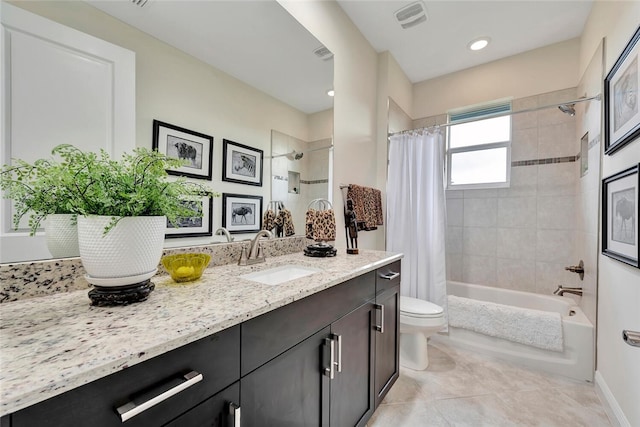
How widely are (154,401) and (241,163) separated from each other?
3.38 ft

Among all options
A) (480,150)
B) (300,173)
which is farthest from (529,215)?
(300,173)

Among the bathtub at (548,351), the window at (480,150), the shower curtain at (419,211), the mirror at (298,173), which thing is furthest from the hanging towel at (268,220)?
the window at (480,150)

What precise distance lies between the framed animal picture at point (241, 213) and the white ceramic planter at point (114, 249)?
547mm

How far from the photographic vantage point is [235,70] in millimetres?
1303

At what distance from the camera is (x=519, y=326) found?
6.57ft

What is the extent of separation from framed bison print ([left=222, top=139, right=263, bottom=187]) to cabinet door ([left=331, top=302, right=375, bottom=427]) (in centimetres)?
81

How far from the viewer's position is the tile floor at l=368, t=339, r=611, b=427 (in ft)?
4.87

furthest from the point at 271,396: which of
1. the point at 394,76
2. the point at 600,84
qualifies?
the point at 394,76

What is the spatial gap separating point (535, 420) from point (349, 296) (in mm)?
1361

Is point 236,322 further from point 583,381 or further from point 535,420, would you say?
point 583,381

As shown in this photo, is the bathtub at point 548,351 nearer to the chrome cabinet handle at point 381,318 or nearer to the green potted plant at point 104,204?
the chrome cabinet handle at point 381,318

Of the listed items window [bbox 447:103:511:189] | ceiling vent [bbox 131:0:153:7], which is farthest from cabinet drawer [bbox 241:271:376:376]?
window [bbox 447:103:511:189]

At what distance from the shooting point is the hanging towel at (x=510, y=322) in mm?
1899

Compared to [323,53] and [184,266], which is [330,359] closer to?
[184,266]
